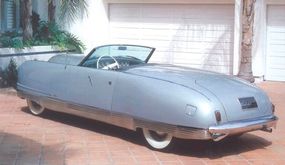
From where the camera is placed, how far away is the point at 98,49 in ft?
28.1

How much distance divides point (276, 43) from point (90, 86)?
340 inches

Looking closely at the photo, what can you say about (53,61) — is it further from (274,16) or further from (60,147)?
(274,16)

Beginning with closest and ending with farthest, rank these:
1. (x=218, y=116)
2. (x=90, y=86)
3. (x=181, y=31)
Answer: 1. (x=218, y=116)
2. (x=90, y=86)
3. (x=181, y=31)

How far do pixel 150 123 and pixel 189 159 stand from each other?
69 centimetres

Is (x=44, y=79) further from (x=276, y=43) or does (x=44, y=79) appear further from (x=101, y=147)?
(x=276, y=43)

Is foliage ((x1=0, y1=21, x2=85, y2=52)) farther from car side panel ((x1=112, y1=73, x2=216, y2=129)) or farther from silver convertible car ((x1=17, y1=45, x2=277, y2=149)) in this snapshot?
car side panel ((x1=112, y1=73, x2=216, y2=129))

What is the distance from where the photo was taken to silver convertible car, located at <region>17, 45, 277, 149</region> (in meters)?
6.83

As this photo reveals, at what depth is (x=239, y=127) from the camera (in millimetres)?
6871

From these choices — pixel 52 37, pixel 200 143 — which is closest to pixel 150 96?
pixel 200 143

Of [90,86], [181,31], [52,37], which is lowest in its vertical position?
[90,86]

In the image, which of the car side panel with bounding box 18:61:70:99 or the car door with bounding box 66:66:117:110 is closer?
the car door with bounding box 66:66:117:110

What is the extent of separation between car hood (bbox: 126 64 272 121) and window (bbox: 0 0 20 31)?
11151 mm

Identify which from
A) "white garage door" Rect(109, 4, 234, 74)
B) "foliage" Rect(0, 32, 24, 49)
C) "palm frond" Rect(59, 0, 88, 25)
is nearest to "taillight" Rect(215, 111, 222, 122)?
"foliage" Rect(0, 32, 24, 49)

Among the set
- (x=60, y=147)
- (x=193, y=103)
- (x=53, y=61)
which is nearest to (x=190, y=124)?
(x=193, y=103)
